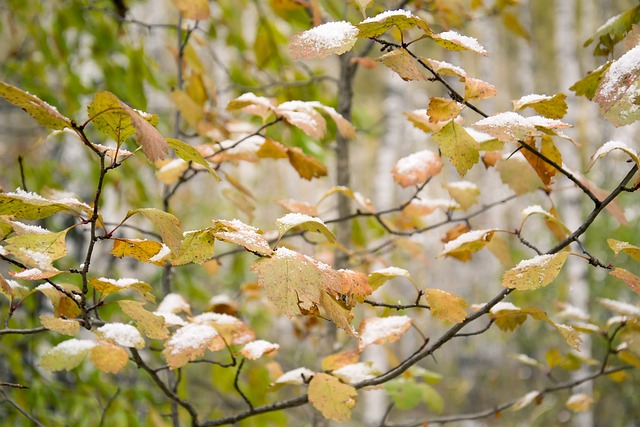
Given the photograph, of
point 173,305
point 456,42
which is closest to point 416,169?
point 456,42

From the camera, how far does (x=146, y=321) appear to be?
2.60 feet

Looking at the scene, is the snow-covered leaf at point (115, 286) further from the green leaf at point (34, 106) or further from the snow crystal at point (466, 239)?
the snow crystal at point (466, 239)

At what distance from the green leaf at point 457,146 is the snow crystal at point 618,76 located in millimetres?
174

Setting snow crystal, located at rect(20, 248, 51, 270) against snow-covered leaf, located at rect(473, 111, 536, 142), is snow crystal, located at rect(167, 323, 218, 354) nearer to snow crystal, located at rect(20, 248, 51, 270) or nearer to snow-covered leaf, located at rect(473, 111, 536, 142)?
snow crystal, located at rect(20, 248, 51, 270)

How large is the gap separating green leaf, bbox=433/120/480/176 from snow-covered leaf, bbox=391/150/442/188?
0.91 feet

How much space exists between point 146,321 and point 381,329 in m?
0.41

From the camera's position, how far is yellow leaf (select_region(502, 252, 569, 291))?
2.53 feet

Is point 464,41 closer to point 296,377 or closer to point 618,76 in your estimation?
point 618,76

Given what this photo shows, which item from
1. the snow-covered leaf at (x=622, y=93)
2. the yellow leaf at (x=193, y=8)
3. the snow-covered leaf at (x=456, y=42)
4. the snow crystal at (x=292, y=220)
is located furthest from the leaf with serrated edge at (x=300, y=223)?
the yellow leaf at (x=193, y=8)

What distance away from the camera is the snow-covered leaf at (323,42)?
70 cm

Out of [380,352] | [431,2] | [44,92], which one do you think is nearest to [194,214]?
[380,352]

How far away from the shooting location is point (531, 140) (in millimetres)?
872

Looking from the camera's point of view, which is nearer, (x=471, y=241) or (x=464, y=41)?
(x=464, y=41)

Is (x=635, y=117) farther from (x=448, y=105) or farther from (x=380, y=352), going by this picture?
(x=380, y=352)
